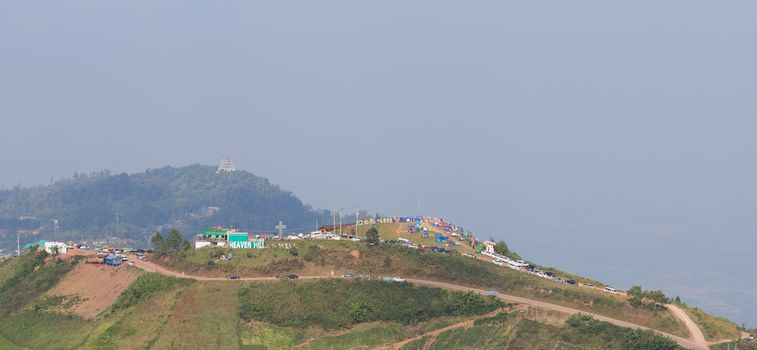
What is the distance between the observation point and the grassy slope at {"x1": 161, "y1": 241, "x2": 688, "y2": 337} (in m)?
89.6

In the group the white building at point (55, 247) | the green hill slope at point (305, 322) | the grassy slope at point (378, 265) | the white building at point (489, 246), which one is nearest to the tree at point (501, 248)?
the white building at point (489, 246)

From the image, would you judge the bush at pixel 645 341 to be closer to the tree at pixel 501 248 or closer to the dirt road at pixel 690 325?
the dirt road at pixel 690 325

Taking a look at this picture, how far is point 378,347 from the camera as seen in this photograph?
265ft

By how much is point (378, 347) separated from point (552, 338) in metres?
15.9

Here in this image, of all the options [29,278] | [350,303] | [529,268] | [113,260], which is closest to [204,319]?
[350,303]

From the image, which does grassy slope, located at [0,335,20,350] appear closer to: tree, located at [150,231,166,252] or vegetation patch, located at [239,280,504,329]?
tree, located at [150,231,166,252]

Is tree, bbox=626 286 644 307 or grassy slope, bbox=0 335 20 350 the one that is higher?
tree, bbox=626 286 644 307

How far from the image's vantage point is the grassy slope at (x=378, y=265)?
89625 millimetres

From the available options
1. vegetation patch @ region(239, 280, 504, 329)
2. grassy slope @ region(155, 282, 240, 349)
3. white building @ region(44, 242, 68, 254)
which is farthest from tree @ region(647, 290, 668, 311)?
white building @ region(44, 242, 68, 254)

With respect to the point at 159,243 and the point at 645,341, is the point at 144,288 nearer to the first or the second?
the point at 159,243

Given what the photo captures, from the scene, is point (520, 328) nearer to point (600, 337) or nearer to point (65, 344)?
point (600, 337)

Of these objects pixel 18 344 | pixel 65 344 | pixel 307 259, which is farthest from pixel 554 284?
pixel 18 344

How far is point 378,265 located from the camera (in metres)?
95.9

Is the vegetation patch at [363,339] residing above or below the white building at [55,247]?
below
